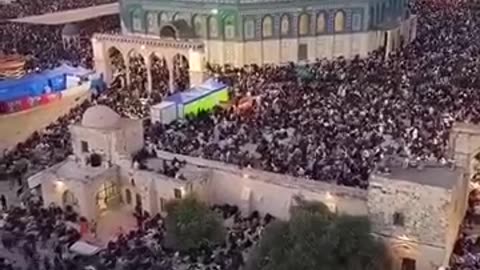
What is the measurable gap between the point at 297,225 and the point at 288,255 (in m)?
0.70

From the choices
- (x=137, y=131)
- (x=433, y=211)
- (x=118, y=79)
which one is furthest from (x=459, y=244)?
(x=118, y=79)

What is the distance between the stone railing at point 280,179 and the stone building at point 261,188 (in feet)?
0.09

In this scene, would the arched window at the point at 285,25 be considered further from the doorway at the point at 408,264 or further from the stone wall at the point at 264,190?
the doorway at the point at 408,264

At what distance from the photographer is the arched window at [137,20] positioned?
3900 cm

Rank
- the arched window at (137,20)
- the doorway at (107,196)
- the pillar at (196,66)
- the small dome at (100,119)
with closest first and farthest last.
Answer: the doorway at (107,196), the small dome at (100,119), the pillar at (196,66), the arched window at (137,20)

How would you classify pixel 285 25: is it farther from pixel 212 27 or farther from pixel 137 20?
pixel 137 20

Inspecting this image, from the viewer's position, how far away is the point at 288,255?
16062 mm

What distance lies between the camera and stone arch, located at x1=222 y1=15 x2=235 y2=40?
35.9 metres

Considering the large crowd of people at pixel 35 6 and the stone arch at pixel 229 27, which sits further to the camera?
the large crowd of people at pixel 35 6

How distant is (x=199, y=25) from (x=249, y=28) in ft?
8.55

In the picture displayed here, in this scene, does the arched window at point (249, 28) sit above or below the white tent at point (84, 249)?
above

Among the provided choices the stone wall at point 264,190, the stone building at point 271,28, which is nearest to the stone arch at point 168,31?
the stone building at point 271,28

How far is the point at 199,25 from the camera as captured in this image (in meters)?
36.8

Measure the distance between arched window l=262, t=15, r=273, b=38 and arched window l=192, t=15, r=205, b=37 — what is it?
303 cm
